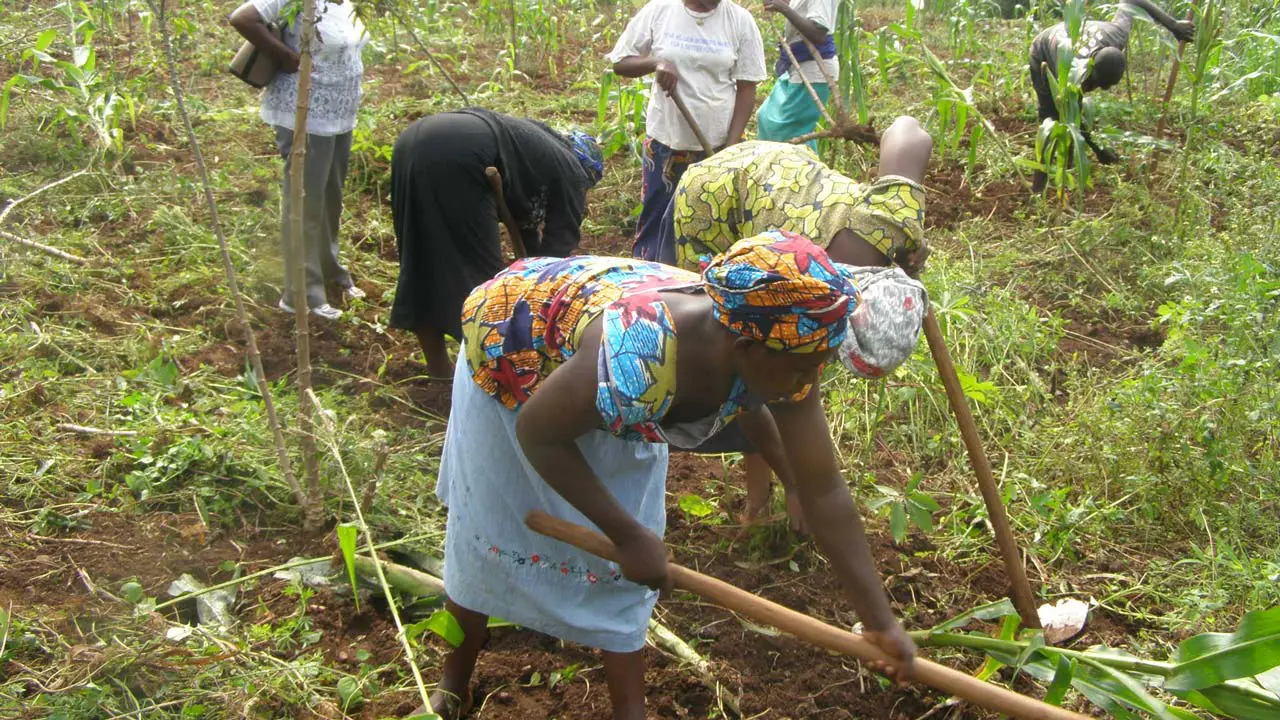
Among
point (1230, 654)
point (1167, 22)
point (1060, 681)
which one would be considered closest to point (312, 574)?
point (1060, 681)

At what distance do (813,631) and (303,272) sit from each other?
1.47m

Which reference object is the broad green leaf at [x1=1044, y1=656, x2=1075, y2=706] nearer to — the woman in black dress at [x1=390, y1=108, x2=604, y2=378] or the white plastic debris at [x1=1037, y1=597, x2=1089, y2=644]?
the white plastic debris at [x1=1037, y1=597, x2=1089, y2=644]

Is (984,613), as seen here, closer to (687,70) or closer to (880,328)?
(880,328)

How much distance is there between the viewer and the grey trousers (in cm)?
401

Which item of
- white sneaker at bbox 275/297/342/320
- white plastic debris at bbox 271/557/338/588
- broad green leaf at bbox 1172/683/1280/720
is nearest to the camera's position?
broad green leaf at bbox 1172/683/1280/720

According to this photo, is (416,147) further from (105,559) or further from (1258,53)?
→ (1258,53)

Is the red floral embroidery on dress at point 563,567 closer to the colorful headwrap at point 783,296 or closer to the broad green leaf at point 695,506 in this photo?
the colorful headwrap at point 783,296

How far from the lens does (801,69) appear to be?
448 centimetres

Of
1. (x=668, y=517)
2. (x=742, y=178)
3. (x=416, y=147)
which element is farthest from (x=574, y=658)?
(x=416, y=147)

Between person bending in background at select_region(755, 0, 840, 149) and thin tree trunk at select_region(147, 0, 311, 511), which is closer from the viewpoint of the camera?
thin tree trunk at select_region(147, 0, 311, 511)

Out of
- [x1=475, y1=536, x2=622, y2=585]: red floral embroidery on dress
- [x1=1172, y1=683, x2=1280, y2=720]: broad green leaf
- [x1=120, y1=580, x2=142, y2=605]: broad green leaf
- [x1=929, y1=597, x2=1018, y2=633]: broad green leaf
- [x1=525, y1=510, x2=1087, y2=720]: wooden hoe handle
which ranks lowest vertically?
[x1=120, y1=580, x2=142, y2=605]: broad green leaf

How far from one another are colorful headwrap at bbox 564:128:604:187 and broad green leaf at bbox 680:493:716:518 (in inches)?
45.3

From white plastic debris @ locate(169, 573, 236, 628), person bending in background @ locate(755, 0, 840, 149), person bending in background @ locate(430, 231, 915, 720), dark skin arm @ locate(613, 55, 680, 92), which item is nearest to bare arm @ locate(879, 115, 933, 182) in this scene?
person bending in background @ locate(430, 231, 915, 720)

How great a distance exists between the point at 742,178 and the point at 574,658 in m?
1.27
